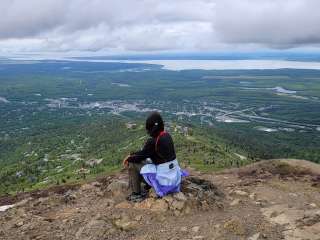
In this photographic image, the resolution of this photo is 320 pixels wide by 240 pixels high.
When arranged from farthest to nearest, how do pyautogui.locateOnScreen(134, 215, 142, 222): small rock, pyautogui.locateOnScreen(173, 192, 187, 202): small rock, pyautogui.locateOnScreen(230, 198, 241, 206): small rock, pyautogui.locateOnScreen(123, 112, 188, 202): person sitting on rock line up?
pyautogui.locateOnScreen(230, 198, 241, 206): small rock
pyautogui.locateOnScreen(173, 192, 187, 202): small rock
pyautogui.locateOnScreen(123, 112, 188, 202): person sitting on rock
pyautogui.locateOnScreen(134, 215, 142, 222): small rock

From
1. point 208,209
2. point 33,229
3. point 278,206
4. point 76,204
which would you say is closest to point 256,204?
point 278,206

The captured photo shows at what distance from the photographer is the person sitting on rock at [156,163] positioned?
18.9 m

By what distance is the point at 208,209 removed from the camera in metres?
19.5

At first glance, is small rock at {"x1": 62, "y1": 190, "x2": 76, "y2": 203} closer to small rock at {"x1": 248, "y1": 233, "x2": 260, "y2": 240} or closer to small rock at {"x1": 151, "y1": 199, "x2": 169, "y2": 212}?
small rock at {"x1": 151, "y1": 199, "x2": 169, "y2": 212}

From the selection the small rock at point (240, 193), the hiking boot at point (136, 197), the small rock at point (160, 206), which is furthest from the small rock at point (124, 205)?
the small rock at point (240, 193)

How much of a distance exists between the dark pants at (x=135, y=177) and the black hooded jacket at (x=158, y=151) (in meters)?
0.47

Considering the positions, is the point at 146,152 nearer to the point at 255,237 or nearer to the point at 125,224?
the point at 125,224

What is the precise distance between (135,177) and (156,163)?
4.23ft

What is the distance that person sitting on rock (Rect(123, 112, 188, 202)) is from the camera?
1886cm

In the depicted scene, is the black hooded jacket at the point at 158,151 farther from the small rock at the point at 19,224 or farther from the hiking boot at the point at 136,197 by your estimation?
the small rock at the point at 19,224

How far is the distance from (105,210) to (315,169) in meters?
14.6

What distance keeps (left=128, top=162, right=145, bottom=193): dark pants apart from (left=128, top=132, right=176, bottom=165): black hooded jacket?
47 cm

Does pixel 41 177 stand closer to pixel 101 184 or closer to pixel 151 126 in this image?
pixel 101 184

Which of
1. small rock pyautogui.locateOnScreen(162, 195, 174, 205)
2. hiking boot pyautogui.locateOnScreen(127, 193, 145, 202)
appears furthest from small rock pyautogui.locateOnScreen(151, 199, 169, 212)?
hiking boot pyautogui.locateOnScreen(127, 193, 145, 202)
